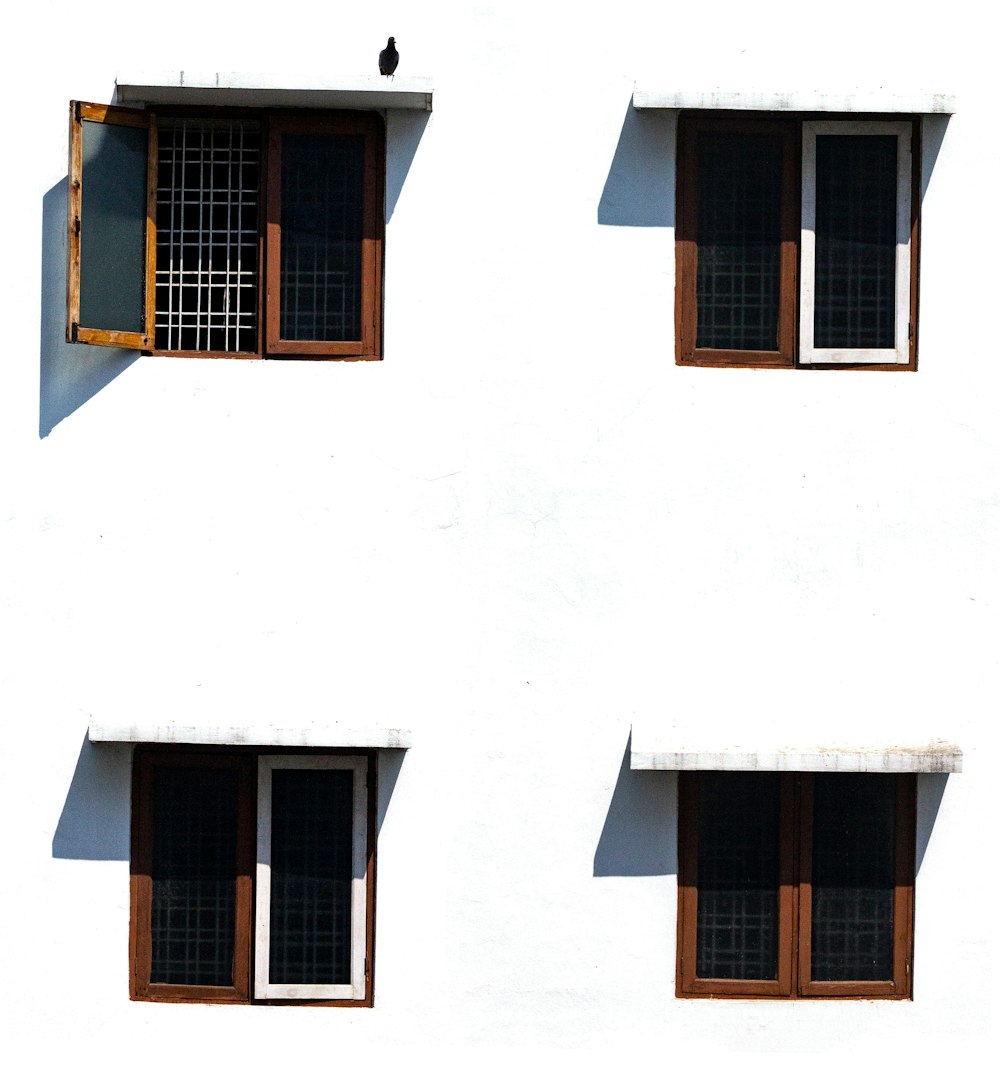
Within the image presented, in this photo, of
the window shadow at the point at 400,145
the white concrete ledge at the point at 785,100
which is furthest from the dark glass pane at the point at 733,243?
the window shadow at the point at 400,145

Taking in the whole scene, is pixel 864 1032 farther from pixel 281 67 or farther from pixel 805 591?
pixel 281 67

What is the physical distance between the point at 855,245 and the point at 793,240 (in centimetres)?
26

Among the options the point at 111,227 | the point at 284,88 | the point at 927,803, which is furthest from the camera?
the point at 927,803

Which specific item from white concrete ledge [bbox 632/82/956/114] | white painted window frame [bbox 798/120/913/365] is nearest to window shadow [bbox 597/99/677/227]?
white concrete ledge [bbox 632/82/956/114]

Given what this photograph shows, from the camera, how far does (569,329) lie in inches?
254

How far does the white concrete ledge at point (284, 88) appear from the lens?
6246 millimetres

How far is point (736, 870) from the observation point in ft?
21.5

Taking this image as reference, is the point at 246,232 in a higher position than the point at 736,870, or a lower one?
higher

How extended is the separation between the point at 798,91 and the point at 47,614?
146 inches

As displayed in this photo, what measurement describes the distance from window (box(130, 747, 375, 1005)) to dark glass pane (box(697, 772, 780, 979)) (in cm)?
139

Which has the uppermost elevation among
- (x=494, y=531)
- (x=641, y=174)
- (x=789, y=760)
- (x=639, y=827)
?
(x=641, y=174)

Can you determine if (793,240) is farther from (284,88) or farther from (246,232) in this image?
(246,232)

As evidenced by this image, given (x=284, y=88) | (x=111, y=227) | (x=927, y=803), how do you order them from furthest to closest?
(x=927, y=803), (x=111, y=227), (x=284, y=88)

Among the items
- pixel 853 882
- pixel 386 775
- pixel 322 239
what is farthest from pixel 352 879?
pixel 322 239
